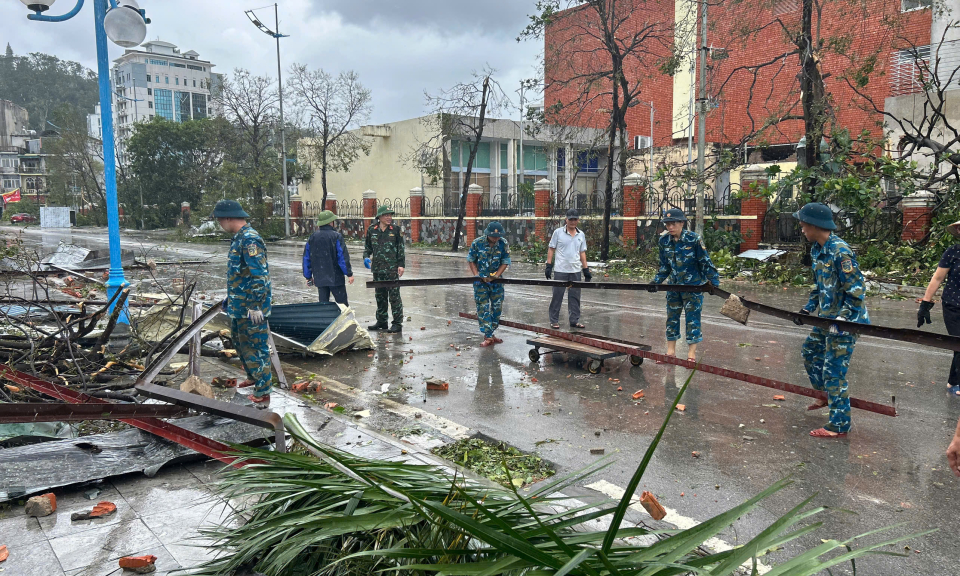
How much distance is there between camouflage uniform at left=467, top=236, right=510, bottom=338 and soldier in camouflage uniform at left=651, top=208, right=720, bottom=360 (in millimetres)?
2426

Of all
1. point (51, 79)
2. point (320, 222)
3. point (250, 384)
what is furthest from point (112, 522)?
point (51, 79)

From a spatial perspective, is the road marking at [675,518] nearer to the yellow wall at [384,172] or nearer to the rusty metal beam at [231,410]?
the rusty metal beam at [231,410]

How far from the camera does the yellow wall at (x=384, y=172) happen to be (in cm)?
3828

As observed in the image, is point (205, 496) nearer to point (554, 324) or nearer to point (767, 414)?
point (767, 414)

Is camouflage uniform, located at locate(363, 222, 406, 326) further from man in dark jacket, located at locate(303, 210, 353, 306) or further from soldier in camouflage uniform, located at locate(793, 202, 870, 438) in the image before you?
soldier in camouflage uniform, located at locate(793, 202, 870, 438)

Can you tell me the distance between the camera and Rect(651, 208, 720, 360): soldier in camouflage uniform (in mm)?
7406

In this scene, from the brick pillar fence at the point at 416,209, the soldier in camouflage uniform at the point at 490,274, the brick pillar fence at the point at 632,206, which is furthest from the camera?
the brick pillar fence at the point at 416,209

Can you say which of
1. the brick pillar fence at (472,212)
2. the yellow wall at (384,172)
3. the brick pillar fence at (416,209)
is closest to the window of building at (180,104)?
the yellow wall at (384,172)

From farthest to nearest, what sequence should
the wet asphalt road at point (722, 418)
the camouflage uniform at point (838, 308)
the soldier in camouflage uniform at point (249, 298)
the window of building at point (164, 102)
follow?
the window of building at point (164, 102), the soldier in camouflage uniform at point (249, 298), the camouflage uniform at point (838, 308), the wet asphalt road at point (722, 418)

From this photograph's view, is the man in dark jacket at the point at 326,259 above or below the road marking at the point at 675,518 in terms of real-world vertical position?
above

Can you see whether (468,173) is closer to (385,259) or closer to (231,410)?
(385,259)

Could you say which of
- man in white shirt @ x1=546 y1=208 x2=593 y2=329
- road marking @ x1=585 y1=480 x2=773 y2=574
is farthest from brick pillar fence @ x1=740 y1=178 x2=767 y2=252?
road marking @ x1=585 y1=480 x2=773 y2=574

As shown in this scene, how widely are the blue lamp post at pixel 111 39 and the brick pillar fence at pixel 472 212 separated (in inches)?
891

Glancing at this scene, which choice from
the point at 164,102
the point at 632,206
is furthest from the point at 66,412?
the point at 164,102
